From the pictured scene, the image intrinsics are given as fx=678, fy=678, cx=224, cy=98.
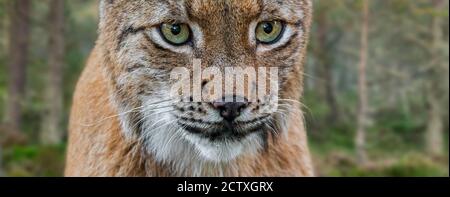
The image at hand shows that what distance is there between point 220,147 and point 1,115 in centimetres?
2999

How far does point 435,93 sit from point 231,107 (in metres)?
25.4

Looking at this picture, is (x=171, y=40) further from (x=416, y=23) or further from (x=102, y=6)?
(x=416, y=23)

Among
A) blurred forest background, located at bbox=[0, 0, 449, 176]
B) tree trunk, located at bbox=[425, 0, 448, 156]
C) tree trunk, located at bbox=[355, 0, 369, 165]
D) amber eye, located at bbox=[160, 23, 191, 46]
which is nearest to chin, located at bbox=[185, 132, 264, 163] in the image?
amber eye, located at bbox=[160, 23, 191, 46]

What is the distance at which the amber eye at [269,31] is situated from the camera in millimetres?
4148

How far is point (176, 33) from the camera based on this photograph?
13.5 feet

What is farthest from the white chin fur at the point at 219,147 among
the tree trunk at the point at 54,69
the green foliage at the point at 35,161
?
the tree trunk at the point at 54,69

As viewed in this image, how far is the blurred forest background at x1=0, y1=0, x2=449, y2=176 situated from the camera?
20.2m

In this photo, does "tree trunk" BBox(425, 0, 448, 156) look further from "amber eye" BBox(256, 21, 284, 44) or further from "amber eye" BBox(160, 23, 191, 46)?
"amber eye" BBox(160, 23, 191, 46)

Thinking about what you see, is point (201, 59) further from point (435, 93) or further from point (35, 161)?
point (435, 93)

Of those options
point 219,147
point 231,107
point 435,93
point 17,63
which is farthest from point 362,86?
point 231,107

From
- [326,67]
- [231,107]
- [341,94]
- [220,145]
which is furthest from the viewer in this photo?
[341,94]

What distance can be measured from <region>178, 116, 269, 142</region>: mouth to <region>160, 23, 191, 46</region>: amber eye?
1.58 ft
